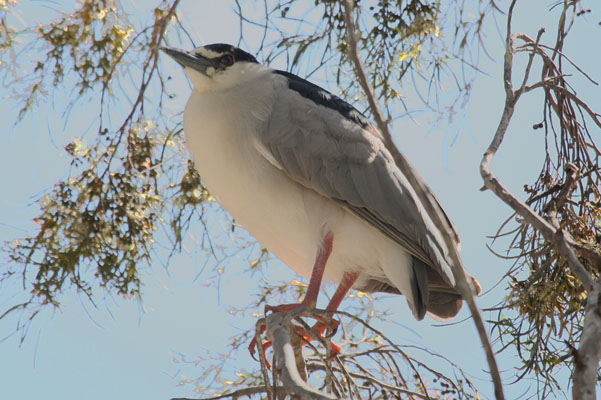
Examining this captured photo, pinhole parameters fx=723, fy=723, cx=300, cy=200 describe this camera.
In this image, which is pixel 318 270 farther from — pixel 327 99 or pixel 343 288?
pixel 327 99

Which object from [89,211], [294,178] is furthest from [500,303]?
[89,211]

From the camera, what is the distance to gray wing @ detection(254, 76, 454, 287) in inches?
98.2

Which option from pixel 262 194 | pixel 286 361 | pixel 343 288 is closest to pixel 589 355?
pixel 286 361

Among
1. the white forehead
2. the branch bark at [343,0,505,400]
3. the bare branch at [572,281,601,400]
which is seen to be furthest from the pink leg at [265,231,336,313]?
the branch bark at [343,0,505,400]

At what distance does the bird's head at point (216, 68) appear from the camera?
2.72 meters

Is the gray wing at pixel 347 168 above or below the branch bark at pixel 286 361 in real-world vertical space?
above

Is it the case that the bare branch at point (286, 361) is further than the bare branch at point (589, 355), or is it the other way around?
the bare branch at point (286, 361)

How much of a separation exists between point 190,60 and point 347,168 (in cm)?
72

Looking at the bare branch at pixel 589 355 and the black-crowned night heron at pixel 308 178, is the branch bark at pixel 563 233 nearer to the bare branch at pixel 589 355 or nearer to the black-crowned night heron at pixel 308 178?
the bare branch at pixel 589 355

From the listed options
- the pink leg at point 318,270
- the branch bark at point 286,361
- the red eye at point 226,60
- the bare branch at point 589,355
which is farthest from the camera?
the red eye at point 226,60

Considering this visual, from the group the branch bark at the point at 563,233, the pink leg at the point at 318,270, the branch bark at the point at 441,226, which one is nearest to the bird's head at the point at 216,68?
the pink leg at the point at 318,270

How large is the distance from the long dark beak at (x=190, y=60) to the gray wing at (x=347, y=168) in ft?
1.04

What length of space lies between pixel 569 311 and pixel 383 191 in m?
0.73

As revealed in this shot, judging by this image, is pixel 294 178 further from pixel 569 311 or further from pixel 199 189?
pixel 569 311
